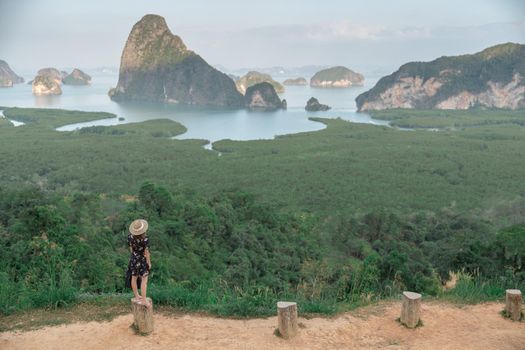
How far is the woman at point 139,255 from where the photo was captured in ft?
18.9

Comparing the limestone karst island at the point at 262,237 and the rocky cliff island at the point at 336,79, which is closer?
the limestone karst island at the point at 262,237

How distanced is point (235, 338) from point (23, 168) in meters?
35.3

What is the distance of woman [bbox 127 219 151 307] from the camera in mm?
5754

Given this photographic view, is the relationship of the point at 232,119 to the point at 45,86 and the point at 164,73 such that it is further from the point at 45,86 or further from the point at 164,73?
the point at 45,86

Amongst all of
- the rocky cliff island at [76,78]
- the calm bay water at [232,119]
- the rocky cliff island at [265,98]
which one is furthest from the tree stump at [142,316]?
the rocky cliff island at [76,78]

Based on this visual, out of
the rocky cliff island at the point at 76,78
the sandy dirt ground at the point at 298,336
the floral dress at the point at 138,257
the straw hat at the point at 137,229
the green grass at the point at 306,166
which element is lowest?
the green grass at the point at 306,166

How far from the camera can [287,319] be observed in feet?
19.3

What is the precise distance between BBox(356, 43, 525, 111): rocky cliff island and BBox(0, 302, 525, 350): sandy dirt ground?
92.8 meters

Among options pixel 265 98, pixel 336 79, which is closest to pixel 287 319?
pixel 265 98

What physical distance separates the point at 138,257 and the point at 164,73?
113m

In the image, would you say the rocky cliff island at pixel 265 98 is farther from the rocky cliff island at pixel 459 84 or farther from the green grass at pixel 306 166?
the green grass at pixel 306 166

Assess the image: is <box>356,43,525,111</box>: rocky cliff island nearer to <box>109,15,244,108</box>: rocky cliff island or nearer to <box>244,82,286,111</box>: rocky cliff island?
<box>244,82,286,111</box>: rocky cliff island

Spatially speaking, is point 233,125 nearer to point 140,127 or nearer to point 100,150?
point 140,127

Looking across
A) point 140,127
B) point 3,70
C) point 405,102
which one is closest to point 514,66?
point 405,102
